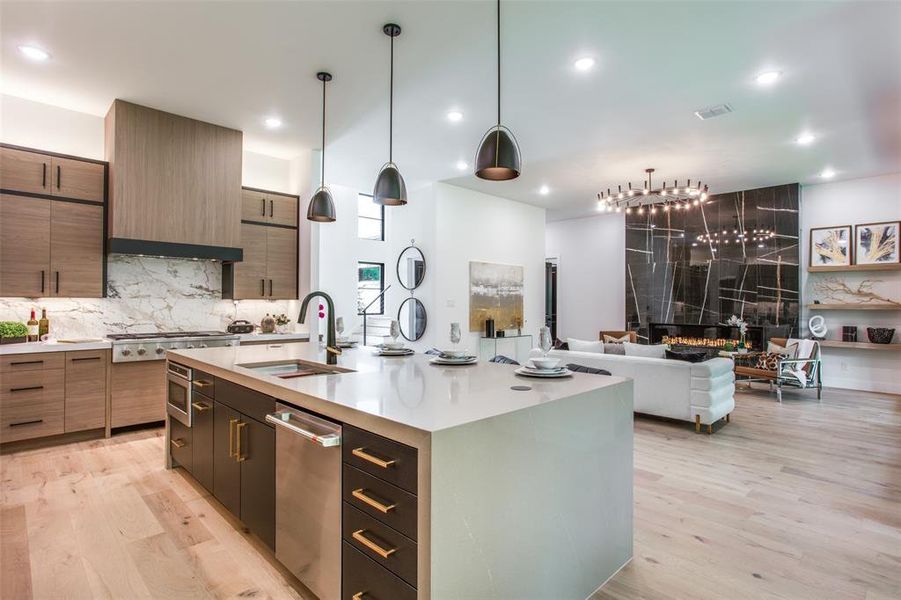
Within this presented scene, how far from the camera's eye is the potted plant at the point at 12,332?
390cm

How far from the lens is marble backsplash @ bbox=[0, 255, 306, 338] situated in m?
4.40

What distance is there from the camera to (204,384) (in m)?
2.70

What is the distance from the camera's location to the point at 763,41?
3.30 metres

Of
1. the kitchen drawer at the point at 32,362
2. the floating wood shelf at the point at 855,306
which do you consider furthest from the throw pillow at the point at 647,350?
the kitchen drawer at the point at 32,362

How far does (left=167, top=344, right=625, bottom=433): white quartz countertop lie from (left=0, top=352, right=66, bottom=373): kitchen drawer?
78.1 inches

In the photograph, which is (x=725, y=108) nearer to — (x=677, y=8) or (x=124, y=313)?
(x=677, y=8)

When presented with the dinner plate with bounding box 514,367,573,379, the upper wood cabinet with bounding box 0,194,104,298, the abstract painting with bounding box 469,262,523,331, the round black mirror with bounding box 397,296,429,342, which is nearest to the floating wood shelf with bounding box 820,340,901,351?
the abstract painting with bounding box 469,262,523,331

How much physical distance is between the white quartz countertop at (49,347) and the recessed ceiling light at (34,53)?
226 cm

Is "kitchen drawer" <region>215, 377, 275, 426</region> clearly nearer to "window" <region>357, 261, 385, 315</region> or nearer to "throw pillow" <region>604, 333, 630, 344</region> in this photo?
"window" <region>357, 261, 385, 315</region>

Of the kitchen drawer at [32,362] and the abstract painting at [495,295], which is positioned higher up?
the abstract painting at [495,295]

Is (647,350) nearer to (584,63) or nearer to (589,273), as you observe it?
(584,63)

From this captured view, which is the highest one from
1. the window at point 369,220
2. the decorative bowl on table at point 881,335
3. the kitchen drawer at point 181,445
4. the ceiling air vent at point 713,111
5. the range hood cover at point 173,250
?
the ceiling air vent at point 713,111

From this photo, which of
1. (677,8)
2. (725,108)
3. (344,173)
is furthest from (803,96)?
(344,173)

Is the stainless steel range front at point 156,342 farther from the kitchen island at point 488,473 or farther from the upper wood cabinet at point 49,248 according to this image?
the kitchen island at point 488,473
